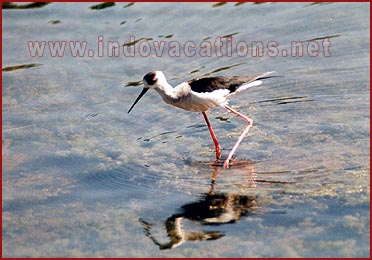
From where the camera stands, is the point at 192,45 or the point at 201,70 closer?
the point at 201,70

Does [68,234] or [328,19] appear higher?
[328,19]

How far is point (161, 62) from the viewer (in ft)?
30.7

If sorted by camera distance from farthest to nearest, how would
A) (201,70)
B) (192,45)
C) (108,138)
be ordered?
(192,45)
(201,70)
(108,138)

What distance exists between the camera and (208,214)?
5906mm

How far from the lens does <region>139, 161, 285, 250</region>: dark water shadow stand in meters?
5.59

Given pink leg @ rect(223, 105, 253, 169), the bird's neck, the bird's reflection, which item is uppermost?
the bird's neck

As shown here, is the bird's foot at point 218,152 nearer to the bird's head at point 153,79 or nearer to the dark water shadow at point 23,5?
the bird's head at point 153,79

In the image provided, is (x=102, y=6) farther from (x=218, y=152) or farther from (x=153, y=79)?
(x=218, y=152)

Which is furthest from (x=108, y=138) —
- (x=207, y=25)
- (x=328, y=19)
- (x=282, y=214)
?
(x=328, y=19)

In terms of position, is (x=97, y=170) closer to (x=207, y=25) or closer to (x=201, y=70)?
(x=201, y=70)

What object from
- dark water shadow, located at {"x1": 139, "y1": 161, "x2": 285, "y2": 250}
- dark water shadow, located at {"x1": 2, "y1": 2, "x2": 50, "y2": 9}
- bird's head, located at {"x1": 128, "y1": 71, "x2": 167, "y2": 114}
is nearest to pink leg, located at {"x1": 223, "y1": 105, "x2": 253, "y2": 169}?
dark water shadow, located at {"x1": 139, "y1": 161, "x2": 285, "y2": 250}

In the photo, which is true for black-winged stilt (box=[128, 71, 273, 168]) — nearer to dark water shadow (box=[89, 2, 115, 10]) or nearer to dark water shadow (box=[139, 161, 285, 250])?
dark water shadow (box=[139, 161, 285, 250])

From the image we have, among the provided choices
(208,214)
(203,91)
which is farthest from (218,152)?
(208,214)

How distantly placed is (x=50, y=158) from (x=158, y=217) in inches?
66.0
